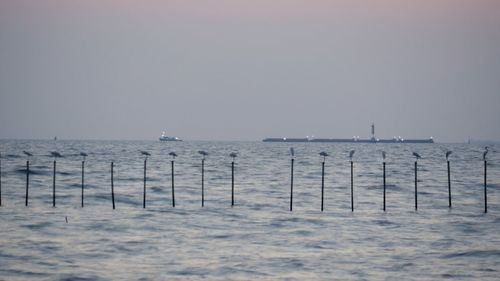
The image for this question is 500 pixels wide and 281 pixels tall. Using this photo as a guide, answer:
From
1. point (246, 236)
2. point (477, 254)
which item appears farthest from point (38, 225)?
point (477, 254)

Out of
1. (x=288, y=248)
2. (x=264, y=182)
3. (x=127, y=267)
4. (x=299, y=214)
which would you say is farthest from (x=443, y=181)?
(x=127, y=267)

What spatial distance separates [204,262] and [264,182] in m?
55.2

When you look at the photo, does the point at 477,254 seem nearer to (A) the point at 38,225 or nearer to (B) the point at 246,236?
(B) the point at 246,236

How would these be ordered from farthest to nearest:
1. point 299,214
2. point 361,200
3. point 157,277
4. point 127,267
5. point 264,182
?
1. point 264,182
2. point 361,200
3. point 299,214
4. point 127,267
5. point 157,277

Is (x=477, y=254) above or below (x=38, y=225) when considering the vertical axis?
below

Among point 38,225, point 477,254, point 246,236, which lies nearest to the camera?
point 477,254

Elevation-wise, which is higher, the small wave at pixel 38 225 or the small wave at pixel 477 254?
the small wave at pixel 38 225

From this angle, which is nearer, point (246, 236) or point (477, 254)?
point (477, 254)

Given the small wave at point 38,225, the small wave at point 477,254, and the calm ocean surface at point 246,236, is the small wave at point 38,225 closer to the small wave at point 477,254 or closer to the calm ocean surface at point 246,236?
the calm ocean surface at point 246,236

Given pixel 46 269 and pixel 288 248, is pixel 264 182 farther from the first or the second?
pixel 46 269

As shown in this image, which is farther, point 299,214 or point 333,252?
point 299,214

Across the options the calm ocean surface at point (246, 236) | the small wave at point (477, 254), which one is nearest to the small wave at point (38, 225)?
the calm ocean surface at point (246, 236)

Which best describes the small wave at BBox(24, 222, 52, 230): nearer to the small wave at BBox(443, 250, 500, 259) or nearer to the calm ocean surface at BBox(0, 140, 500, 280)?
the calm ocean surface at BBox(0, 140, 500, 280)

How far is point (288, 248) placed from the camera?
3625 centimetres
